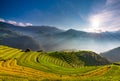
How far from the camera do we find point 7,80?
95.1 feet

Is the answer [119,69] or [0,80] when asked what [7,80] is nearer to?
[0,80]

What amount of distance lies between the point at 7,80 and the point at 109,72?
3462 centimetres

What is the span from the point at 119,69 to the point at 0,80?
3855cm

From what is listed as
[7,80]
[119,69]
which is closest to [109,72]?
[119,69]

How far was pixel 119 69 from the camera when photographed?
57.9 metres

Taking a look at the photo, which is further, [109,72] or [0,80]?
[109,72]

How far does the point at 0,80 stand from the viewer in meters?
28.4

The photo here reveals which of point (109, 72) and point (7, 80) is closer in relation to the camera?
point (7, 80)

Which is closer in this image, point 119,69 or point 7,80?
point 7,80

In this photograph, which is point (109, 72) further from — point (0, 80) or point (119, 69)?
point (0, 80)

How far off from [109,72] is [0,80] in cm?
3558

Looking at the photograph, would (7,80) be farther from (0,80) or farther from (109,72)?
(109,72)

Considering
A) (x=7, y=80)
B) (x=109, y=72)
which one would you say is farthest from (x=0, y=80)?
(x=109, y=72)
